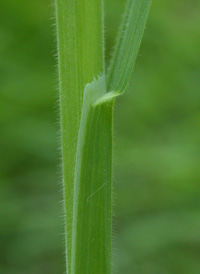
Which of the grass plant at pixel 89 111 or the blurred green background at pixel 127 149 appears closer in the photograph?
the grass plant at pixel 89 111

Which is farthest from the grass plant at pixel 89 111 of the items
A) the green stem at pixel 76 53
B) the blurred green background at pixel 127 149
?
the blurred green background at pixel 127 149

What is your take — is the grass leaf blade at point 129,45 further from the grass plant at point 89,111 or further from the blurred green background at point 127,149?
the blurred green background at point 127,149

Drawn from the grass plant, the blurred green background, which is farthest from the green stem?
the blurred green background

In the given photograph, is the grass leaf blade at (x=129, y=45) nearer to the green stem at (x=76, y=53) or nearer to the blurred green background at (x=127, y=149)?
the green stem at (x=76, y=53)

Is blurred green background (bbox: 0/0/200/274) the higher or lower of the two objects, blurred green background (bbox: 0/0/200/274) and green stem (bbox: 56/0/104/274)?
the higher

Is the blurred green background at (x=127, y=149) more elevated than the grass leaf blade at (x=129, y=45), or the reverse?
the blurred green background at (x=127, y=149)

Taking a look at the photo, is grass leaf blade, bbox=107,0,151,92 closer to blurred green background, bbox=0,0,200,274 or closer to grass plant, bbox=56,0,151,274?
grass plant, bbox=56,0,151,274
